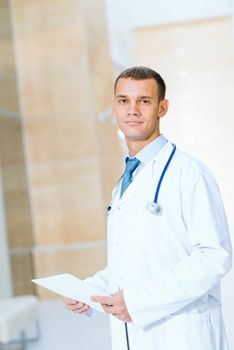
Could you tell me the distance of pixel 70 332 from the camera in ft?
20.8

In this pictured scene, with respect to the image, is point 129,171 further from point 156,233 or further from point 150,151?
point 156,233

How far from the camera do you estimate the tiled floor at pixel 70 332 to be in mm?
5676

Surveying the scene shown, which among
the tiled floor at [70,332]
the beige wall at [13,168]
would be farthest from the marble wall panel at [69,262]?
the tiled floor at [70,332]

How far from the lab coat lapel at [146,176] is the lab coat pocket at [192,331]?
0.40 meters

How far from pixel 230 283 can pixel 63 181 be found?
6.11 meters

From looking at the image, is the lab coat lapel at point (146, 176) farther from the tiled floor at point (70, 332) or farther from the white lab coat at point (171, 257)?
the tiled floor at point (70, 332)

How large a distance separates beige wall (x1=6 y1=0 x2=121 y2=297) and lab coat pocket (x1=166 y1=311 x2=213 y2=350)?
6283mm

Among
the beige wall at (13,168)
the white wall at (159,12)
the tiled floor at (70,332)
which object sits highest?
the white wall at (159,12)

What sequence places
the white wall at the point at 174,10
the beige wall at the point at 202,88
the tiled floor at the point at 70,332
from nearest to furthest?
the beige wall at the point at 202,88, the white wall at the point at 174,10, the tiled floor at the point at 70,332

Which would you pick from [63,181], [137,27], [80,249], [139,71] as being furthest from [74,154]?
[139,71]

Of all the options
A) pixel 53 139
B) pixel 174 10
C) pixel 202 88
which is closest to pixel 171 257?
pixel 202 88

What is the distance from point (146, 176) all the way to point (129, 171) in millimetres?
119

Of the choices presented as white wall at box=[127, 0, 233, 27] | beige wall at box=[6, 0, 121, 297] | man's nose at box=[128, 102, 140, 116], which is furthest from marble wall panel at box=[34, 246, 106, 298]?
man's nose at box=[128, 102, 140, 116]

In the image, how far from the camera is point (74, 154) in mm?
8547
